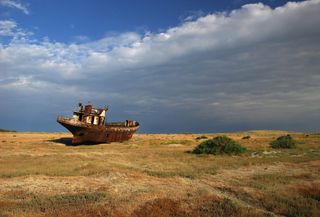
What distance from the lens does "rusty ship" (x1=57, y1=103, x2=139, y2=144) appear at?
4272cm

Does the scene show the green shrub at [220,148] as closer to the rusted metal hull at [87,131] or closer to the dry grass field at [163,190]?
the dry grass field at [163,190]

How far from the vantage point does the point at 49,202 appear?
41.4 ft

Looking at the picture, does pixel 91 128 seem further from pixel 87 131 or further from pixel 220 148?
pixel 220 148

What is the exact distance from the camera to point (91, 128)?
4275 centimetres

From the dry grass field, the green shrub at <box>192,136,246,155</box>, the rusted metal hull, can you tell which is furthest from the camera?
the rusted metal hull

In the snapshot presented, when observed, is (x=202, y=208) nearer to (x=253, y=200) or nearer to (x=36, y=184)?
(x=253, y=200)

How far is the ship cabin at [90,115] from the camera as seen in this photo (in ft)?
148

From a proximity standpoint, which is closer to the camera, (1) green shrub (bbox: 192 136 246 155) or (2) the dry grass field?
(2) the dry grass field

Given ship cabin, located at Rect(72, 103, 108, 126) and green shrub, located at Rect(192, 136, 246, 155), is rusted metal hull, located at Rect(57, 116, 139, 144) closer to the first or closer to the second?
ship cabin, located at Rect(72, 103, 108, 126)

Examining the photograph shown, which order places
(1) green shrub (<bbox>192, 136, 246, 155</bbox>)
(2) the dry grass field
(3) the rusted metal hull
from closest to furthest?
1. (2) the dry grass field
2. (1) green shrub (<bbox>192, 136, 246, 155</bbox>)
3. (3) the rusted metal hull

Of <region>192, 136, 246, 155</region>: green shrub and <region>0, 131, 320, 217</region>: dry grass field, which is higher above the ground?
<region>192, 136, 246, 155</region>: green shrub

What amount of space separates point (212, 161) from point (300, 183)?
9.65 meters

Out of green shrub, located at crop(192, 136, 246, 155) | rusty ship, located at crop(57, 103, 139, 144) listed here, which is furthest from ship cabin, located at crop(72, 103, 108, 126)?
green shrub, located at crop(192, 136, 246, 155)

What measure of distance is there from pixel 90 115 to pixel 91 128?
3.11 m
